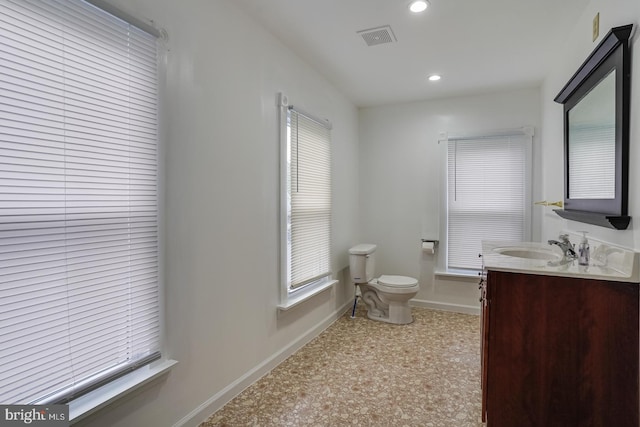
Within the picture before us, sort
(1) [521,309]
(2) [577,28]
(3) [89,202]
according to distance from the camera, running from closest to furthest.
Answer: (3) [89,202], (1) [521,309], (2) [577,28]

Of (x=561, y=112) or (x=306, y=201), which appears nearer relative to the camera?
(x=561, y=112)

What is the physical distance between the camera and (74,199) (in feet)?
4.25

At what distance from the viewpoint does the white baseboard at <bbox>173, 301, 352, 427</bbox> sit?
1.85 m

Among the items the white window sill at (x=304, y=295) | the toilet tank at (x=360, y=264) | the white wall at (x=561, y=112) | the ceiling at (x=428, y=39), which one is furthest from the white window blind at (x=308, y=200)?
the white wall at (x=561, y=112)

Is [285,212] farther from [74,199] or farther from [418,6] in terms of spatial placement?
[418,6]

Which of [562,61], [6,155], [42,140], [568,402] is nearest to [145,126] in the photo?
[42,140]

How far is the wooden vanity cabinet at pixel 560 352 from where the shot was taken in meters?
1.52

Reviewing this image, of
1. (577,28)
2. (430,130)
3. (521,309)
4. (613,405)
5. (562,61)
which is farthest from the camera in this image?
(430,130)

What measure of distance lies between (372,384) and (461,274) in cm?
202

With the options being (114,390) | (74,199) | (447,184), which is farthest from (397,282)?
(74,199)

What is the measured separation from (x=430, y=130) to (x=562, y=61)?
4.69ft

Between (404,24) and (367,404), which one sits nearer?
(367,404)

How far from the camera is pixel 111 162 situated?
1.43m

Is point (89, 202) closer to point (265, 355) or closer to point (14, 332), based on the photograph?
point (14, 332)
